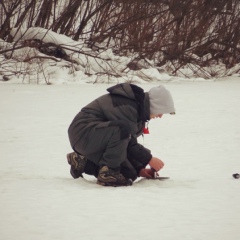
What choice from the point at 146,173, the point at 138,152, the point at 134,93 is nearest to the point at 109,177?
the point at 138,152

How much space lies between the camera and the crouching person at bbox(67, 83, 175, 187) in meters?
4.19

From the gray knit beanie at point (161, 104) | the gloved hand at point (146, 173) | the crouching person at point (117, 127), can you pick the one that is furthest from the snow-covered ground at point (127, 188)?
the gray knit beanie at point (161, 104)

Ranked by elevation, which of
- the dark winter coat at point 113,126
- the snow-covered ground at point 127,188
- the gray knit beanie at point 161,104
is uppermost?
the gray knit beanie at point 161,104

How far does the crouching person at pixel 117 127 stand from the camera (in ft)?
13.8

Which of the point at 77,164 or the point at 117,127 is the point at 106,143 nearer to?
the point at 117,127

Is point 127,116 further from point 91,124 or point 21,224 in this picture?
point 21,224

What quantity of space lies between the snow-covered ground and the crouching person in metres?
0.16

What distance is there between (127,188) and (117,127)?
16.4 inches

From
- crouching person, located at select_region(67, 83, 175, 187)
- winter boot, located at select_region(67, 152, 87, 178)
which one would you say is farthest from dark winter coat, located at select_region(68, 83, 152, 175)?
winter boot, located at select_region(67, 152, 87, 178)

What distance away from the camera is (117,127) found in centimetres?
416

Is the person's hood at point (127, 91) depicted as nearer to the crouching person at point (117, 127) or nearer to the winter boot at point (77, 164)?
the crouching person at point (117, 127)

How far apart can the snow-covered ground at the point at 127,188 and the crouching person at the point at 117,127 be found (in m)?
0.16

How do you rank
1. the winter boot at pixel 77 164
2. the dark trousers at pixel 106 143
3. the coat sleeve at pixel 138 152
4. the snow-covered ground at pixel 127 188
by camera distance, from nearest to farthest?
the snow-covered ground at pixel 127 188 < the dark trousers at pixel 106 143 < the coat sleeve at pixel 138 152 < the winter boot at pixel 77 164

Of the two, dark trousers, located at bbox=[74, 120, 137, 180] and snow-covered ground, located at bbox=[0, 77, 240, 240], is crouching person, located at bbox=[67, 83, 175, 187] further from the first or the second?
snow-covered ground, located at bbox=[0, 77, 240, 240]
